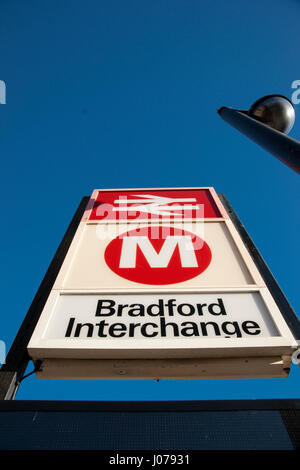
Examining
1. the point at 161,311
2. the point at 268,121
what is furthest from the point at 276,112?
the point at 161,311

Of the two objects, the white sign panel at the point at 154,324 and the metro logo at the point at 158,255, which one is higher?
the metro logo at the point at 158,255

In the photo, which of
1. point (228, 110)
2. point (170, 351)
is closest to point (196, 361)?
point (170, 351)

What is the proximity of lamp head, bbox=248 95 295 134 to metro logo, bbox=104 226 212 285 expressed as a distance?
4.48 feet

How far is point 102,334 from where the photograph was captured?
2.17 metres

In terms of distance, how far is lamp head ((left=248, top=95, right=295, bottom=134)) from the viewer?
2.45 meters

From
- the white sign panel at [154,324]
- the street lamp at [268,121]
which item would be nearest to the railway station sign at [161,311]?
the white sign panel at [154,324]

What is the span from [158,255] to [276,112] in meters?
1.69

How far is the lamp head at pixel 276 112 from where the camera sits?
245 centimetres

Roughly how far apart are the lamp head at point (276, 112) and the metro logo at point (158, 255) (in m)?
1.37

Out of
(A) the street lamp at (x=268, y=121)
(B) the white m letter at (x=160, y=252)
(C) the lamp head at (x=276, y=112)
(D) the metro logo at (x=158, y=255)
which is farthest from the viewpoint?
(B) the white m letter at (x=160, y=252)

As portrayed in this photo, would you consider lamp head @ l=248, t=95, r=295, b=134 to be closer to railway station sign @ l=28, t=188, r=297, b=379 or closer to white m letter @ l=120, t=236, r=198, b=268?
railway station sign @ l=28, t=188, r=297, b=379

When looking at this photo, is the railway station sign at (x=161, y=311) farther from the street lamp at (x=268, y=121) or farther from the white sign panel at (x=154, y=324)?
the street lamp at (x=268, y=121)

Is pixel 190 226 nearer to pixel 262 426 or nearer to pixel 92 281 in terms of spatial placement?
pixel 92 281
